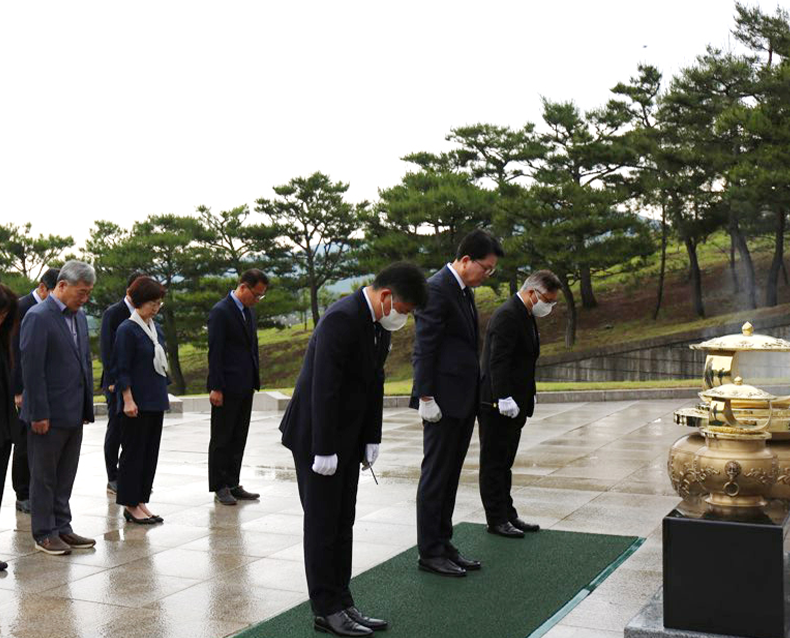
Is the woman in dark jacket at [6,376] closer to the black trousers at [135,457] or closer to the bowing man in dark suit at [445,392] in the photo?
the black trousers at [135,457]

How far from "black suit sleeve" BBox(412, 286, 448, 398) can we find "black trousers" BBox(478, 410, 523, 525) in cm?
86

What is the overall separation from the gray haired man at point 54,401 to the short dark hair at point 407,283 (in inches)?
85.2

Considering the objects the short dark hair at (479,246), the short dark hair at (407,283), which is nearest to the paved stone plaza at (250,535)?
the short dark hair at (407,283)

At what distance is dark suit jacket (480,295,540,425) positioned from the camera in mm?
5395

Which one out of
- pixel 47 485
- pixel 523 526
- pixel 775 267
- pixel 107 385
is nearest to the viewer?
pixel 47 485

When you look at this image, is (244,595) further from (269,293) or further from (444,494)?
(269,293)

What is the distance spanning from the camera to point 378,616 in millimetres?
4070

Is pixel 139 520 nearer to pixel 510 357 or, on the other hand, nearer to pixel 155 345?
pixel 155 345

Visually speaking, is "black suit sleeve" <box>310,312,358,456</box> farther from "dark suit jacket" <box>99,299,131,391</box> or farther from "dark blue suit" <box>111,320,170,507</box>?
"dark suit jacket" <box>99,299,131,391</box>

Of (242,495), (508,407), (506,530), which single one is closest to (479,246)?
(508,407)

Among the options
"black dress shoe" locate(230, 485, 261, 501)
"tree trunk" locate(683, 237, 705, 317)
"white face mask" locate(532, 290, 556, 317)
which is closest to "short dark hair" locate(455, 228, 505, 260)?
"white face mask" locate(532, 290, 556, 317)

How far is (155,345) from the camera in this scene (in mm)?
6078

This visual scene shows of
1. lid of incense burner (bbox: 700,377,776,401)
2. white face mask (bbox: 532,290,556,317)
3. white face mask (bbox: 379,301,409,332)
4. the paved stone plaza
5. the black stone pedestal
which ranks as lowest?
the paved stone plaza

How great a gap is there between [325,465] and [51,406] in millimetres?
2218
